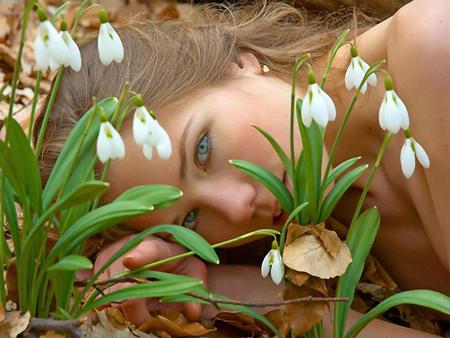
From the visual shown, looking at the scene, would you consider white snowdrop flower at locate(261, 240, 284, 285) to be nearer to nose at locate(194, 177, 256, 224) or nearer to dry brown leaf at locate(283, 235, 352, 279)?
dry brown leaf at locate(283, 235, 352, 279)

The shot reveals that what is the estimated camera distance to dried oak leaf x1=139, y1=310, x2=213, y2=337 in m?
1.67

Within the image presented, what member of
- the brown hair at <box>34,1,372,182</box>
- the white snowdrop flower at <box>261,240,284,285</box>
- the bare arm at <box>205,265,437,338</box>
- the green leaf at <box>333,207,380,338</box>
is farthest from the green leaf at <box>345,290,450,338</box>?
the brown hair at <box>34,1,372,182</box>

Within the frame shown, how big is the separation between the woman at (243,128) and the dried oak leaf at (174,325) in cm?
2

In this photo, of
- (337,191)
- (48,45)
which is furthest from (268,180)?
(48,45)

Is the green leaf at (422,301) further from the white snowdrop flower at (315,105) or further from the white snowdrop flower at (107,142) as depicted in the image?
the white snowdrop flower at (107,142)

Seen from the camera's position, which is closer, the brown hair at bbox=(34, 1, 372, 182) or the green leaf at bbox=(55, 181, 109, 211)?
the green leaf at bbox=(55, 181, 109, 211)

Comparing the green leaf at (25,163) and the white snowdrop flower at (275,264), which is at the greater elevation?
the green leaf at (25,163)

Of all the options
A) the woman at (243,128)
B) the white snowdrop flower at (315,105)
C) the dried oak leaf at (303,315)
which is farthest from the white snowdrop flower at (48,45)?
the dried oak leaf at (303,315)

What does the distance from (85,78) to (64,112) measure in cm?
10

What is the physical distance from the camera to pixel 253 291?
1.88 m

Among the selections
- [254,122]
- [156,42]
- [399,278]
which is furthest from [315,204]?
[399,278]

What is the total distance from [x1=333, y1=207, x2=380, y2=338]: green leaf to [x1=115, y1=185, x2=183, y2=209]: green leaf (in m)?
0.38

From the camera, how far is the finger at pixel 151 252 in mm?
1453

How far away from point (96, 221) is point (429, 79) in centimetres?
76
